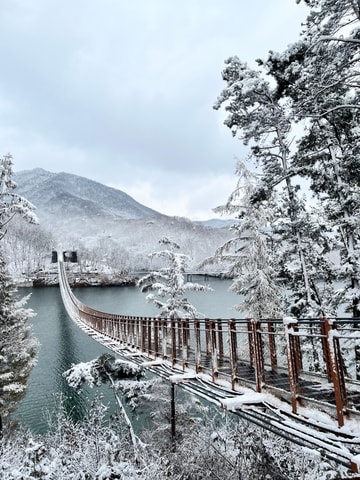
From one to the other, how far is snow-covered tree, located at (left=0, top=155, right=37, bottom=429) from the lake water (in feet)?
6.60

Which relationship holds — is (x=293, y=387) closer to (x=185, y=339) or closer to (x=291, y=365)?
(x=291, y=365)

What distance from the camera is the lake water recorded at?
18.8 meters

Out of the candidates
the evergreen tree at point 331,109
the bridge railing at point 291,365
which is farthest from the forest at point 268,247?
the bridge railing at point 291,365

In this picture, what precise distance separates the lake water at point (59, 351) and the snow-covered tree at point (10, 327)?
6.60 feet

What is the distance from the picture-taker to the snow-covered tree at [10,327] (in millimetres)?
15609

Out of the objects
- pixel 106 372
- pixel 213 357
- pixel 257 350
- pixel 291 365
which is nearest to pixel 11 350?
pixel 106 372

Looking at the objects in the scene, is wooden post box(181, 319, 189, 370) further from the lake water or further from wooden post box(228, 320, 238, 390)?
the lake water

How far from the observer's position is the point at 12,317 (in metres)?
17.2

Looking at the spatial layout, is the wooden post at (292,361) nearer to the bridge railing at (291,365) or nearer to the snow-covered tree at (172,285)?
the bridge railing at (291,365)

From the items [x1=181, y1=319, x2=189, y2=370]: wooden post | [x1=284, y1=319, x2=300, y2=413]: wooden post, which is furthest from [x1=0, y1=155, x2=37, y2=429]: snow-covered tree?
[x1=284, y1=319, x2=300, y2=413]: wooden post

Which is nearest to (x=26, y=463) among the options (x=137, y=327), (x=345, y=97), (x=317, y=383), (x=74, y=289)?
(x=137, y=327)

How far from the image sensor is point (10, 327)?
17.0m

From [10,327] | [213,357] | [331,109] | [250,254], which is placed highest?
[331,109]

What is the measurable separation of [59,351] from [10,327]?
514 inches
